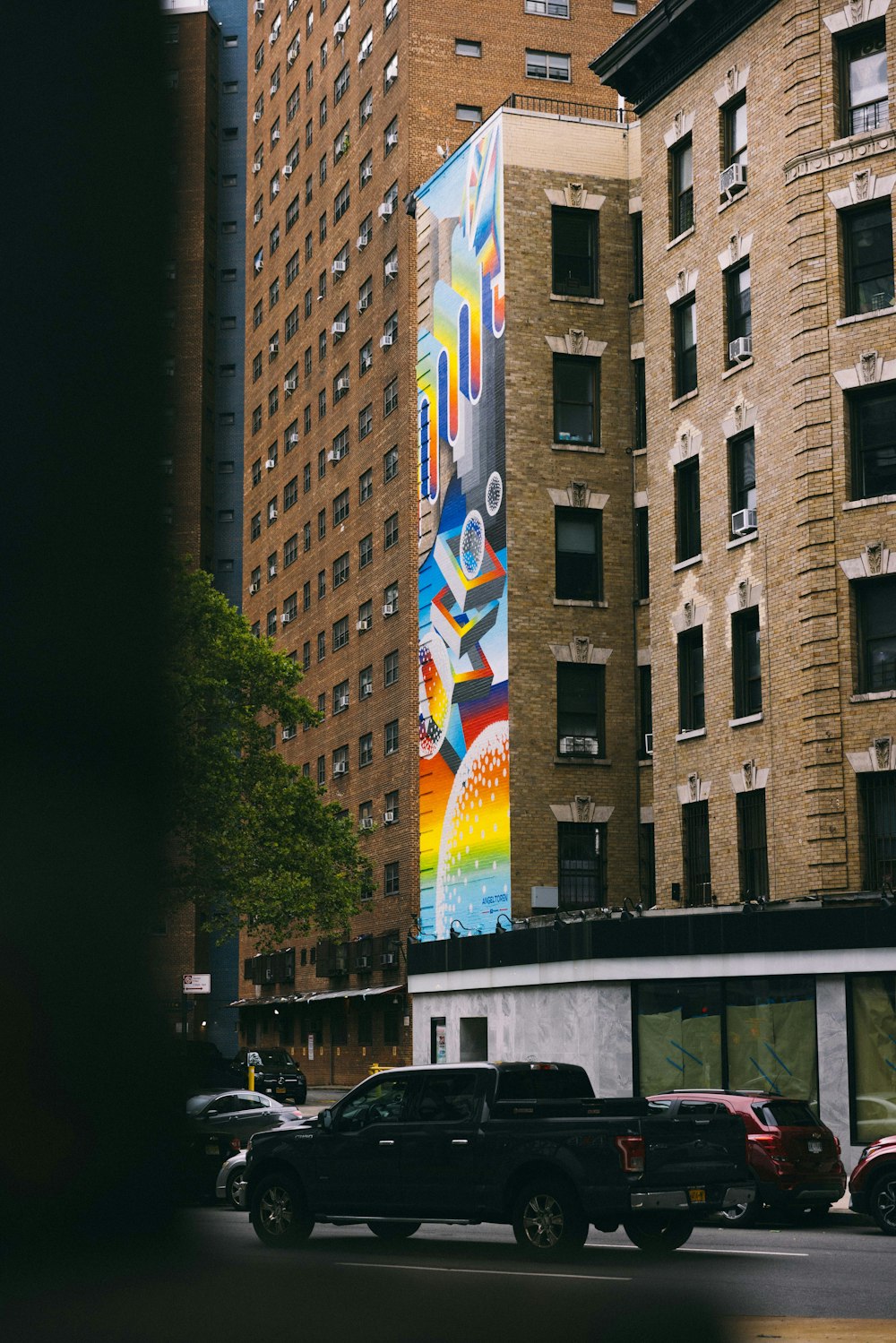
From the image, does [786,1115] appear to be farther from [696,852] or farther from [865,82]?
[865,82]

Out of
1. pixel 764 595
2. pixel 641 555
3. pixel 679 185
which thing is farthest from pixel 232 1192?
pixel 641 555

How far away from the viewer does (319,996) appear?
68.2 meters

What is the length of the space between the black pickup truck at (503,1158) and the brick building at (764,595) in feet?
46.2

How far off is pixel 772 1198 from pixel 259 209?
77.1m

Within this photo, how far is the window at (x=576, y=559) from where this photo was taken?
45594mm

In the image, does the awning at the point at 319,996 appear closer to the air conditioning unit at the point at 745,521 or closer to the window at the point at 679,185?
the air conditioning unit at the point at 745,521

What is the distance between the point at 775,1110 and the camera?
76.3 feet

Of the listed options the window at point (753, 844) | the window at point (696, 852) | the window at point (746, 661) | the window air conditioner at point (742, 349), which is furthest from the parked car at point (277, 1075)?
the window air conditioner at point (742, 349)

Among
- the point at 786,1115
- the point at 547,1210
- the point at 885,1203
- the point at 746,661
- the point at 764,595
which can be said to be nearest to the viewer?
the point at 547,1210

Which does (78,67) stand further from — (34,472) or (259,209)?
(259,209)

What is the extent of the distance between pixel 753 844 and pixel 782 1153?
13216 millimetres

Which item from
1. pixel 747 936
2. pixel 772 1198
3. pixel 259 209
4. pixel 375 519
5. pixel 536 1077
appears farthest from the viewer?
pixel 259 209

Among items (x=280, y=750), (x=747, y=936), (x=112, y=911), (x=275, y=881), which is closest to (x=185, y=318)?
(x=112, y=911)

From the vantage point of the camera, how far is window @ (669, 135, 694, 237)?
40344mm
